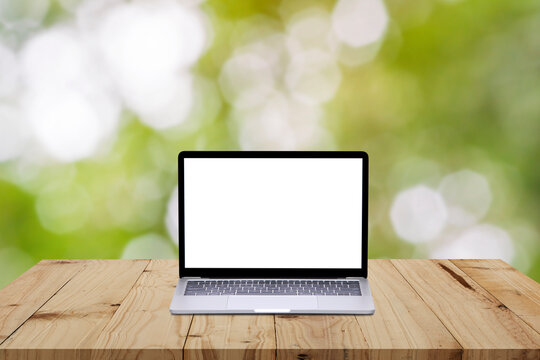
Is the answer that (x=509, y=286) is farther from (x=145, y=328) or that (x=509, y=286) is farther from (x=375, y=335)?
(x=145, y=328)

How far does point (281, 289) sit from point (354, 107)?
687mm

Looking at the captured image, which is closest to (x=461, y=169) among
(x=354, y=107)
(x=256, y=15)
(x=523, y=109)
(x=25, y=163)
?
(x=523, y=109)

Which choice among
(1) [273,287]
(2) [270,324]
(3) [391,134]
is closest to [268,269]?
(1) [273,287]

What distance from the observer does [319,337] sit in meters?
0.87

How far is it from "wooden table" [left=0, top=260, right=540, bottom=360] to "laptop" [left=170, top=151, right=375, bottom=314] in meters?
0.11

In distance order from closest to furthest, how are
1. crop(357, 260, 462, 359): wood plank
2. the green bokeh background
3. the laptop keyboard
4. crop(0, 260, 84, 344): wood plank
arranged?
crop(357, 260, 462, 359): wood plank, crop(0, 260, 84, 344): wood plank, the laptop keyboard, the green bokeh background

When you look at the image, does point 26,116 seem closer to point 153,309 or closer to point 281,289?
point 153,309

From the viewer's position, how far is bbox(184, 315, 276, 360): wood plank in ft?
2.72

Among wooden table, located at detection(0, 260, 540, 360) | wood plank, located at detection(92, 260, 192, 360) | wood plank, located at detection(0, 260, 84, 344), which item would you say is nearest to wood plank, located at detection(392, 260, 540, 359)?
wooden table, located at detection(0, 260, 540, 360)

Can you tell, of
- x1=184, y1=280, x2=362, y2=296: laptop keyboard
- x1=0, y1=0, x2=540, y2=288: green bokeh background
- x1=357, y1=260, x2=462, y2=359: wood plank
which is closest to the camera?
x1=357, y1=260, x2=462, y2=359: wood plank

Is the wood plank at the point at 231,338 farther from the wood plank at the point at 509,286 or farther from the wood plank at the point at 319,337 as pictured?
the wood plank at the point at 509,286

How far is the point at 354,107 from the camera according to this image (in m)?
1.57

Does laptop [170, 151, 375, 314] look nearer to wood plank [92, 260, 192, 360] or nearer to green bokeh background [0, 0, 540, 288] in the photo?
wood plank [92, 260, 192, 360]

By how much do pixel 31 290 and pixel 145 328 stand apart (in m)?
0.35
